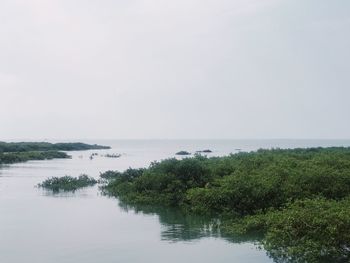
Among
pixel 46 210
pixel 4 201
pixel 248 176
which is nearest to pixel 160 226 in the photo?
pixel 248 176

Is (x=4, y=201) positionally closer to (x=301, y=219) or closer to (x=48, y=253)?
(x=48, y=253)

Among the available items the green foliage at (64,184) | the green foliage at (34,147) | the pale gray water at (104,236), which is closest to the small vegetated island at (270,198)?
the pale gray water at (104,236)

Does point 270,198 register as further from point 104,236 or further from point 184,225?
point 104,236

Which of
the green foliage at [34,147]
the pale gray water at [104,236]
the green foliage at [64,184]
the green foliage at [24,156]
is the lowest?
the pale gray water at [104,236]

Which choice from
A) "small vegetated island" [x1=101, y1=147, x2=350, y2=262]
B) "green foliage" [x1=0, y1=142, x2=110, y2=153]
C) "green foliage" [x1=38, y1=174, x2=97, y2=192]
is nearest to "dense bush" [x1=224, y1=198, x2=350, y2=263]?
"small vegetated island" [x1=101, y1=147, x2=350, y2=262]

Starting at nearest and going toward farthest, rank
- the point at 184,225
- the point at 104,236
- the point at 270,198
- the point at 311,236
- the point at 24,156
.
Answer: the point at 311,236 < the point at 104,236 < the point at 184,225 < the point at 270,198 < the point at 24,156

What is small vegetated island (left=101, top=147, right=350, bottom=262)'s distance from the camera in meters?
14.9

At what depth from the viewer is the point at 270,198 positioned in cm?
2295

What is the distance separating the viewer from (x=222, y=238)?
19.1 meters

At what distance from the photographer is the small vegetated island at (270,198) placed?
14914mm

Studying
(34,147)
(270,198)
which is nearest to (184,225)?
(270,198)

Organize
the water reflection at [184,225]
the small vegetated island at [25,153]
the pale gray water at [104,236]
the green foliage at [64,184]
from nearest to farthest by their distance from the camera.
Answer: the pale gray water at [104,236] < the water reflection at [184,225] < the green foliage at [64,184] < the small vegetated island at [25,153]

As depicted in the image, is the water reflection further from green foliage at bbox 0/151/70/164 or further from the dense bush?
green foliage at bbox 0/151/70/164

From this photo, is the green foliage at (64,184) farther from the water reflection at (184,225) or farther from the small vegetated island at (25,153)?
the small vegetated island at (25,153)
